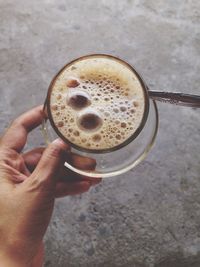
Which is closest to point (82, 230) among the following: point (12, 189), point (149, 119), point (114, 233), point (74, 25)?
point (114, 233)

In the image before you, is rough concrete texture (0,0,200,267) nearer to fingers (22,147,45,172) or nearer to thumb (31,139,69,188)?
fingers (22,147,45,172)

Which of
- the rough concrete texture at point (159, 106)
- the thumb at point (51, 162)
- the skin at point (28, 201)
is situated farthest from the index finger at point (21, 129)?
the rough concrete texture at point (159, 106)

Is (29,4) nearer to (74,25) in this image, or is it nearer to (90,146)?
(74,25)

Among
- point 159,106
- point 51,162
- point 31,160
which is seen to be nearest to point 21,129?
point 31,160

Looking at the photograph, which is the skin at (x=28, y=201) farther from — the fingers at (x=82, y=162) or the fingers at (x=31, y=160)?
the fingers at (x=31, y=160)

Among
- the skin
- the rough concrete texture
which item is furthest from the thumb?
the rough concrete texture
